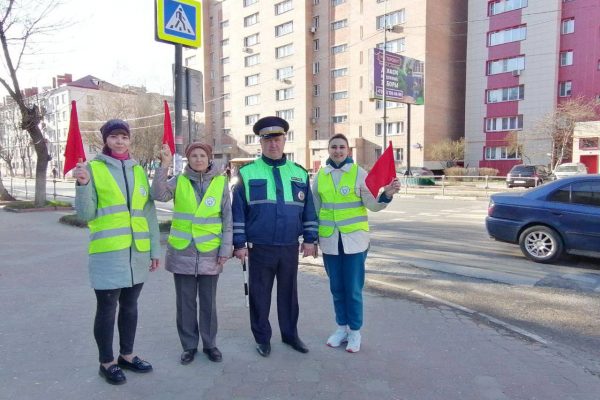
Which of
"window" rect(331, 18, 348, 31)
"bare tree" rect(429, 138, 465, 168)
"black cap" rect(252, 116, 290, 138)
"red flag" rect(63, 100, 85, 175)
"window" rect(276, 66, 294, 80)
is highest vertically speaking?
"window" rect(331, 18, 348, 31)

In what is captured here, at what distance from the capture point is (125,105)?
152ft

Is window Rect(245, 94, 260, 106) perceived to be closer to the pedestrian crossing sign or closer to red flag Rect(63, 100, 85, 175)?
the pedestrian crossing sign

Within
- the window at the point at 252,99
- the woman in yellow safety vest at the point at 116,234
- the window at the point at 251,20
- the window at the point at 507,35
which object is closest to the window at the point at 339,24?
the window at the point at 251,20

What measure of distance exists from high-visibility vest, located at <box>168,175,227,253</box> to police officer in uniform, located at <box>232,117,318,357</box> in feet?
0.57

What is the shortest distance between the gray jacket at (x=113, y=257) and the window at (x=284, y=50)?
53.2 metres

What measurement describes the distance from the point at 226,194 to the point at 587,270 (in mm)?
6238

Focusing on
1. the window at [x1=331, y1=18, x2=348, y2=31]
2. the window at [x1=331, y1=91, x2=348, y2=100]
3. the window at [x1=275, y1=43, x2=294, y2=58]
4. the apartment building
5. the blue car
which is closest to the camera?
the blue car

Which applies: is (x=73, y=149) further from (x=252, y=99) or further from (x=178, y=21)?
(x=252, y=99)

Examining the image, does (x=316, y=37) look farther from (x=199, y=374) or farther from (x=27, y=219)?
(x=199, y=374)

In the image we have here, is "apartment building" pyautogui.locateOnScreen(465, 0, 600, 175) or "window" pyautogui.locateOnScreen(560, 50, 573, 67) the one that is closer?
"apartment building" pyautogui.locateOnScreen(465, 0, 600, 175)

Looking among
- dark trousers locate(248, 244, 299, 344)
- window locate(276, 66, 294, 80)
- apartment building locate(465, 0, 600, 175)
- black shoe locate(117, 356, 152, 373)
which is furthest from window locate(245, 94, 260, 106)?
black shoe locate(117, 356, 152, 373)

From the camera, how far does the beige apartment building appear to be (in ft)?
141

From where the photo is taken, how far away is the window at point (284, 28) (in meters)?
53.5

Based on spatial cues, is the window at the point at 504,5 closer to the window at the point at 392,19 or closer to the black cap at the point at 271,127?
the window at the point at 392,19
